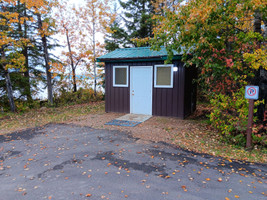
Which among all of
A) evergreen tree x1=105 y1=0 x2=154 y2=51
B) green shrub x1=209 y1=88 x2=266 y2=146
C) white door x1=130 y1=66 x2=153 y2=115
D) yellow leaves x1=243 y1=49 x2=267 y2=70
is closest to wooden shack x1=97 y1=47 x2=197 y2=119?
white door x1=130 y1=66 x2=153 y2=115

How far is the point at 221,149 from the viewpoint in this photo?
4590mm

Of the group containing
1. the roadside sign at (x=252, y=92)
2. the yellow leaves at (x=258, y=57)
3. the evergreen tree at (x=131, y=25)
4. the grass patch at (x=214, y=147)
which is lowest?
the grass patch at (x=214, y=147)

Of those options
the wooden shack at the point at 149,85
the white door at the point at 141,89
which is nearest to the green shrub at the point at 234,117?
the wooden shack at the point at 149,85

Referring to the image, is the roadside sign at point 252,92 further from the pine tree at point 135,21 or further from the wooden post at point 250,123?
the pine tree at point 135,21

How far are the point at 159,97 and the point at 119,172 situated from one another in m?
5.16

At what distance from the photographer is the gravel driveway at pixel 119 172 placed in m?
2.74

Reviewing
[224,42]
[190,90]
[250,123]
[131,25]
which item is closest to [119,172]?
[250,123]

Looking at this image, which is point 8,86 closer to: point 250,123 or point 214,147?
point 214,147

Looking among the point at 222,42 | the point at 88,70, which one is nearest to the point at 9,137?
the point at 222,42

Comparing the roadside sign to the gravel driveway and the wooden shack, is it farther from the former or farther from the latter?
the wooden shack

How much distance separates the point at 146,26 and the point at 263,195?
14.4 metres

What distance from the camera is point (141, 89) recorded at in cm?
846

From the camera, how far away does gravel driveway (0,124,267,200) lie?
274 cm

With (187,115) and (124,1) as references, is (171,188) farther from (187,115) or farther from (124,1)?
(124,1)
